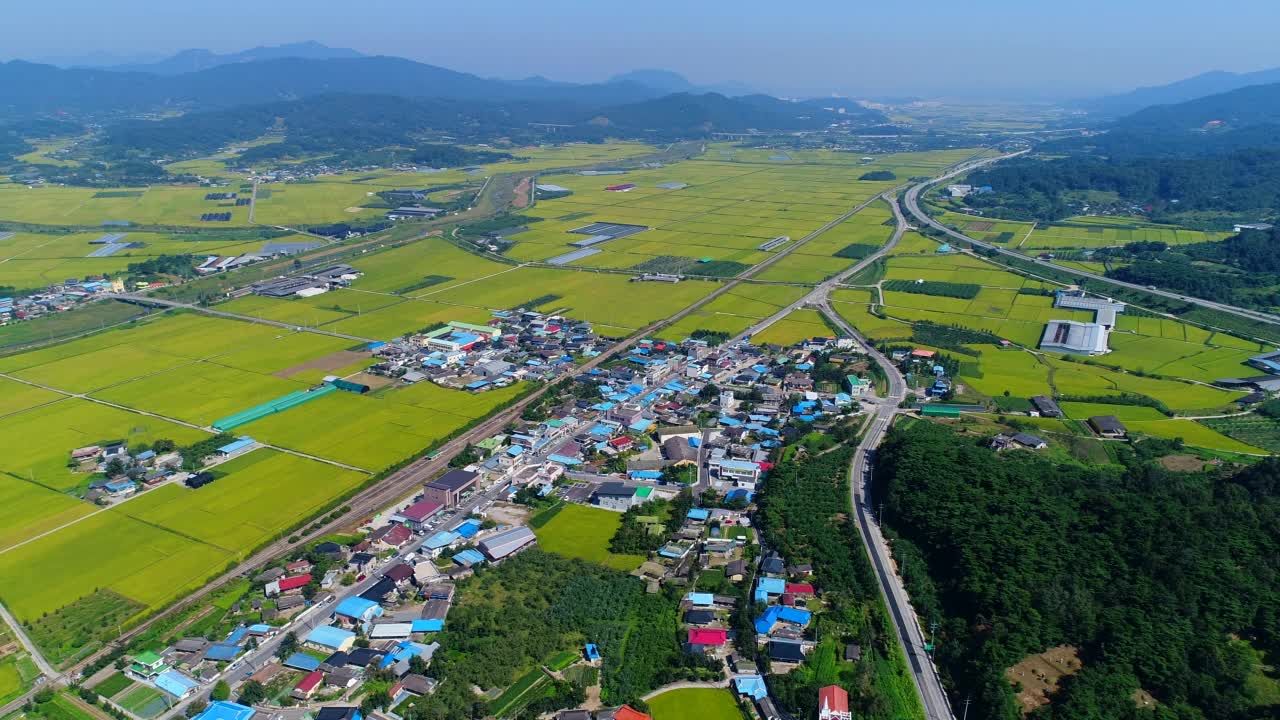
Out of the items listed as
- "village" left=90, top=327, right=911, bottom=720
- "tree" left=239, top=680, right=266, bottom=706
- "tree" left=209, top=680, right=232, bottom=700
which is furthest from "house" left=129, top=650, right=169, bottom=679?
"tree" left=239, top=680, right=266, bottom=706

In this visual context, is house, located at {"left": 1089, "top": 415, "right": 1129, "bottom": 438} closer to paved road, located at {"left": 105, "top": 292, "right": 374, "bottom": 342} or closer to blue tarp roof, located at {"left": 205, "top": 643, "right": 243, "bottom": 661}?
blue tarp roof, located at {"left": 205, "top": 643, "right": 243, "bottom": 661}

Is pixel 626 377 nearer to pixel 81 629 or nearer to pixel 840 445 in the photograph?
pixel 840 445

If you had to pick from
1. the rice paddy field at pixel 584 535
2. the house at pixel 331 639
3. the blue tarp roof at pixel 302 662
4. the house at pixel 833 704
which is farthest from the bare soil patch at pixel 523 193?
the house at pixel 833 704

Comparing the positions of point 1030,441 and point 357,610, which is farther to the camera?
point 1030,441

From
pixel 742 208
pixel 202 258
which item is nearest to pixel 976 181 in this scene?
pixel 742 208

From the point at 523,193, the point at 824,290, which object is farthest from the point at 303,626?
the point at 523,193

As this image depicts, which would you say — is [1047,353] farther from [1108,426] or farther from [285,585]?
[285,585]
